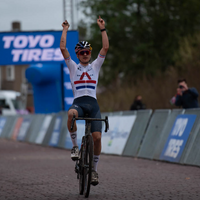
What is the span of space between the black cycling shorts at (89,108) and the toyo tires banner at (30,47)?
41.4 feet

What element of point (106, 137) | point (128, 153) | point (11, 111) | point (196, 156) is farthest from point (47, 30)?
point (11, 111)

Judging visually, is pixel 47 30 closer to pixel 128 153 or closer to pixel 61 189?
pixel 128 153

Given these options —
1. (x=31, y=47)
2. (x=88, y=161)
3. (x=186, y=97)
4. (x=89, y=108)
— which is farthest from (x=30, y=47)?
(x=88, y=161)

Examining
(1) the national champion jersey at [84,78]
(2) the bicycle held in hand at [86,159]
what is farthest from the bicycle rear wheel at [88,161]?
(1) the national champion jersey at [84,78]

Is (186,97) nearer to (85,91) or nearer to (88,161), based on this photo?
(85,91)

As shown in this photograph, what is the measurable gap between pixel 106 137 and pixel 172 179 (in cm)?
726

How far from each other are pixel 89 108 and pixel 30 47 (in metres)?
13.2

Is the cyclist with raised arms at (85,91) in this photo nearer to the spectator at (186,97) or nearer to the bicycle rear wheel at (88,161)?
the bicycle rear wheel at (88,161)

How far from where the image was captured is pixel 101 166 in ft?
38.9

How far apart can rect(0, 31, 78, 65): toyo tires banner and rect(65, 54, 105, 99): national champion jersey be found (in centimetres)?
1241

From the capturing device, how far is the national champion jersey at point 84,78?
25.3ft

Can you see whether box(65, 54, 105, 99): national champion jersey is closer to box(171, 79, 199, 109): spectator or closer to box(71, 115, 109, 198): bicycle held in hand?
box(71, 115, 109, 198): bicycle held in hand

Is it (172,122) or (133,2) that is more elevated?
(133,2)

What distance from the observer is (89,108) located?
7637mm
